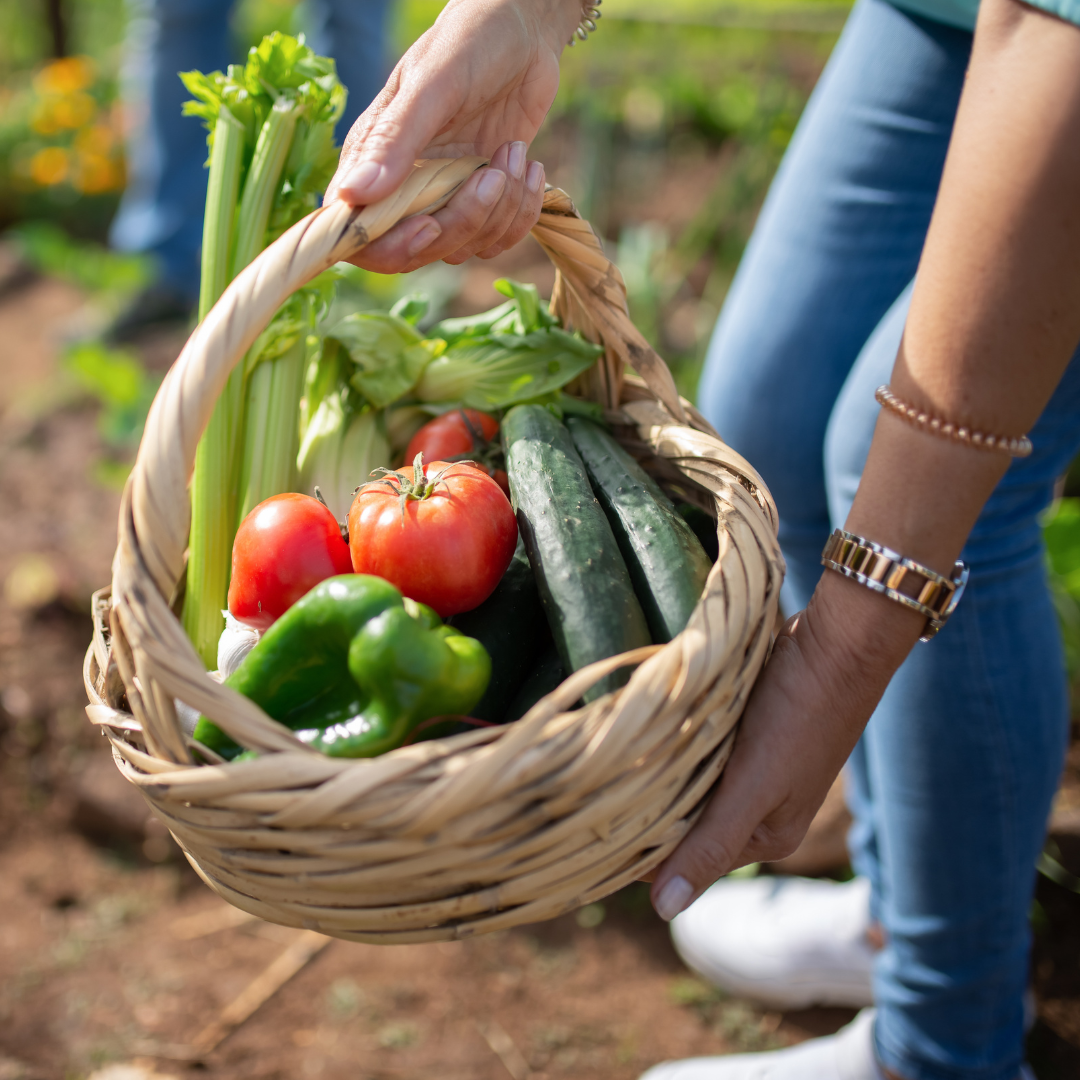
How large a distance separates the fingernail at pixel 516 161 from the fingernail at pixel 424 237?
0.11 metres

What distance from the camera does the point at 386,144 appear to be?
965 millimetres

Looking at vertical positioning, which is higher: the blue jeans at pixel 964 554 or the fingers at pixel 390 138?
the fingers at pixel 390 138

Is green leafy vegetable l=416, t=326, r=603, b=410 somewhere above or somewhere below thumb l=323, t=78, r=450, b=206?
below

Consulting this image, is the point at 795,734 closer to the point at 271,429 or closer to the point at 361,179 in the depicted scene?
the point at 361,179

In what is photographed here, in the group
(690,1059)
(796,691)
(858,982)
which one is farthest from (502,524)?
(858,982)

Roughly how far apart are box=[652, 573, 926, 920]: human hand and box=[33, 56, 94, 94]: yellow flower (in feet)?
18.6

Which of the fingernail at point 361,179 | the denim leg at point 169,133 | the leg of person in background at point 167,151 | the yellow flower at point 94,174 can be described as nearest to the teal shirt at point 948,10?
the fingernail at point 361,179

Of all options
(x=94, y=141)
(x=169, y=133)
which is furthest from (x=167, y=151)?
(x=94, y=141)

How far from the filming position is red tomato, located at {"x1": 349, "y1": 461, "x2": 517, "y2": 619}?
109 cm

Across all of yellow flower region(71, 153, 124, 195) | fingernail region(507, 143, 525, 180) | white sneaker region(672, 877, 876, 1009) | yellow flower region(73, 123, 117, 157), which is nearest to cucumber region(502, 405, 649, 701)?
fingernail region(507, 143, 525, 180)

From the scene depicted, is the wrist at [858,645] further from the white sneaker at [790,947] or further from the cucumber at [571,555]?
the white sneaker at [790,947]

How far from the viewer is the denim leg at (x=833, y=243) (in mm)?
1457

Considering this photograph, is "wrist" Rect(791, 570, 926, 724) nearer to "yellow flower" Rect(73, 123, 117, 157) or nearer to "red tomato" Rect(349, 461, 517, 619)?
"red tomato" Rect(349, 461, 517, 619)

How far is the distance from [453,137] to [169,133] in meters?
3.03
